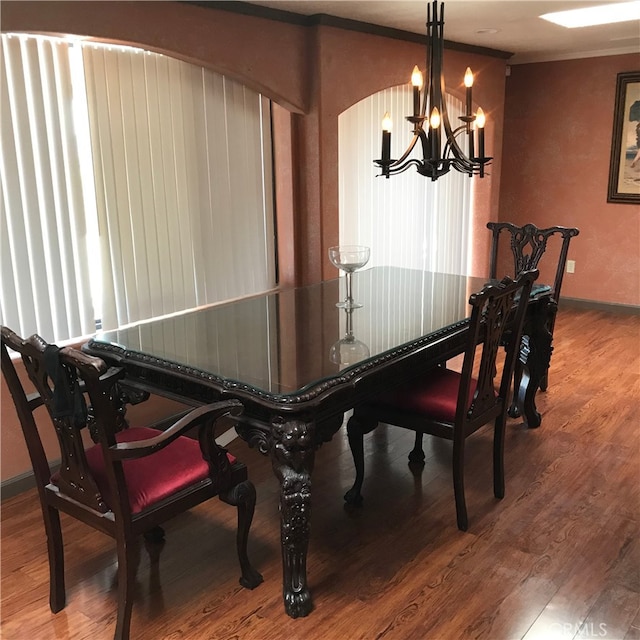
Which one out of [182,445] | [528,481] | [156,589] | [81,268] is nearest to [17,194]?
[81,268]

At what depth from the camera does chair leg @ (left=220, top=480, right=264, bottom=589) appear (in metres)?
2.21

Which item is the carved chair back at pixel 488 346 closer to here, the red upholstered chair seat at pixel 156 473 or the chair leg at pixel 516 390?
the chair leg at pixel 516 390

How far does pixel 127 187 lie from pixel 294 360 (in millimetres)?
1602

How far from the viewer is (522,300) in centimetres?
267

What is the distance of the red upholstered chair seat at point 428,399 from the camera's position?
2600mm

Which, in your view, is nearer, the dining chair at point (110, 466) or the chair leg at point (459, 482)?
the dining chair at point (110, 466)

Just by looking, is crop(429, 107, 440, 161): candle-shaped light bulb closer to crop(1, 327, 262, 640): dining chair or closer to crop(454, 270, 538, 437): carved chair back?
crop(454, 270, 538, 437): carved chair back

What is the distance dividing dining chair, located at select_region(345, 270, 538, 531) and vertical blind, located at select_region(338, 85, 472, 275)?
2.13m

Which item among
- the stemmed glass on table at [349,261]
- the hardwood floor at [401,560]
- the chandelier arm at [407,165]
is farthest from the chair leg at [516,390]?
the chandelier arm at [407,165]

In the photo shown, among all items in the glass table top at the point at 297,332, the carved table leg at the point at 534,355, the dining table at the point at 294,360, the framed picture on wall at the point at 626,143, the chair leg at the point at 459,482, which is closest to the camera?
the dining table at the point at 294,360

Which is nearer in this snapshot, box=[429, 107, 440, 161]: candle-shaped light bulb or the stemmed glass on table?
box=[429, 107, 440, 161]: candle-shaped light bulb

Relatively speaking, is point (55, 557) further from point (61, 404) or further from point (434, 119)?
point (434, 119)

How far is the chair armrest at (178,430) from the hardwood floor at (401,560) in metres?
0.63

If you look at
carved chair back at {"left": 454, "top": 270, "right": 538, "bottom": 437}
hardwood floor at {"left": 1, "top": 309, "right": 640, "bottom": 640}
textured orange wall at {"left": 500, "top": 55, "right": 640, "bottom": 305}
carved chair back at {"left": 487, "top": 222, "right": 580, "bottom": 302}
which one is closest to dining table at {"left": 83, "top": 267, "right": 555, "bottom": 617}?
carved chair back at {"left": 454, "top": 270, "right": 538, "bottom": 437}
